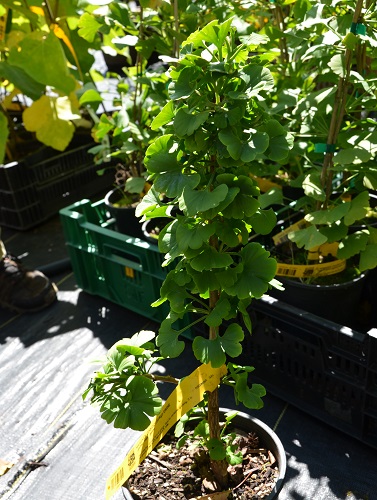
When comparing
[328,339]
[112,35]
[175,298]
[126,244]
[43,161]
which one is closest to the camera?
[175,298]

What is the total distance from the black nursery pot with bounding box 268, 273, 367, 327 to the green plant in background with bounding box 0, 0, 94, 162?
103 cm

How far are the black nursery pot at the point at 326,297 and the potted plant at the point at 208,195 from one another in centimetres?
46

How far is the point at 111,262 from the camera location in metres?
1.81

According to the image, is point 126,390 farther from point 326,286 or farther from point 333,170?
point 333,170

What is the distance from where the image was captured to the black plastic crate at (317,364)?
1.24 meters

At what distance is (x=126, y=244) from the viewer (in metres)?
1.70

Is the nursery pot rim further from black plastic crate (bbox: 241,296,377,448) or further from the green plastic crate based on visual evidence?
the green plastic crate

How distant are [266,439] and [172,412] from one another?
0.75 feet

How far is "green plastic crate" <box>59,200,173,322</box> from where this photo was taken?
1.67 meters

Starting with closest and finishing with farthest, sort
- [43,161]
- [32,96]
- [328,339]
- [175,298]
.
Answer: [175,298] < [328,339] < [32,96] < [43,161]

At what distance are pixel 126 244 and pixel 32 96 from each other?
0.75 m

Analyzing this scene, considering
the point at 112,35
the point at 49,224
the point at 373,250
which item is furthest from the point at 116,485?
the point at 49,224

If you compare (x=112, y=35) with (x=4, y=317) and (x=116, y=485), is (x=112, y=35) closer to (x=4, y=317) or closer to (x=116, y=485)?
(x=4, y=317)

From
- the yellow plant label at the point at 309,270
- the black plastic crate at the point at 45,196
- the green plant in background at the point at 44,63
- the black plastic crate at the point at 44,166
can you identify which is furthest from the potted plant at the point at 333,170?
the black plastic crate at the point at 45,196
